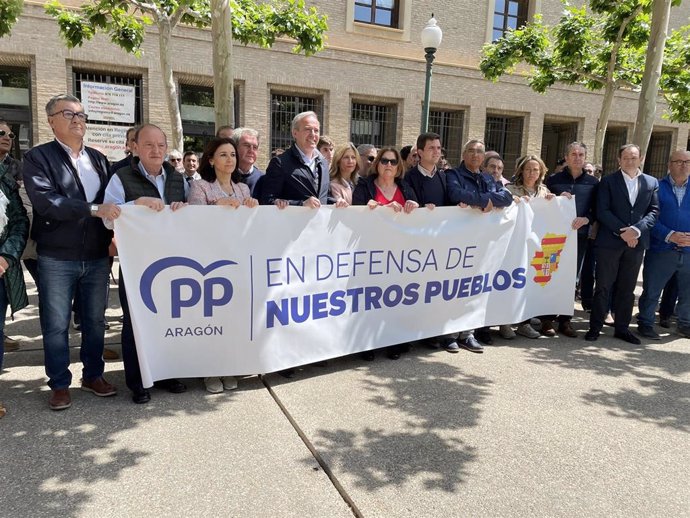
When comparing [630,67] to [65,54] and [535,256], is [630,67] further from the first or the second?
[65,54]

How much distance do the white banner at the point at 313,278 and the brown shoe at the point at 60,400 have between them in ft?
1.84

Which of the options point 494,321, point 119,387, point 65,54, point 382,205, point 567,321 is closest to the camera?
point 119,387

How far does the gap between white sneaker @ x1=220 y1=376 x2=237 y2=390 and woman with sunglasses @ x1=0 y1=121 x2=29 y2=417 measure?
4.82 ft

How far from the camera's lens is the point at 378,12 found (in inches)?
672

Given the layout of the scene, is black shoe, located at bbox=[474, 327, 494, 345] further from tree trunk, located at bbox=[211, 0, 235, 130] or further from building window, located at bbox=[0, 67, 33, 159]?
building window, located at bbox=[0, 67, 33, 159]

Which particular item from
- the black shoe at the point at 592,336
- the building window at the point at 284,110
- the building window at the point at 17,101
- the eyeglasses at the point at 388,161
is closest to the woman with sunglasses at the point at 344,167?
the eyeglasses at the point at 388,161

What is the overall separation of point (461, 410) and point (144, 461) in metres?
2.16

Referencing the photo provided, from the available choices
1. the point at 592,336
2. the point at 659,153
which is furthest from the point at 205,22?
the point at 659,153

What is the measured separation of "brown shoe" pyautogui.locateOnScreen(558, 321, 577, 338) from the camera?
18.9 feet

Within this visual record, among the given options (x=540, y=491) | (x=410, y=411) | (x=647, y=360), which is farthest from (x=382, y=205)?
(x=647, y=360)

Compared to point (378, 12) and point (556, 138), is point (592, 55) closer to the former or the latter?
point (378, 12)

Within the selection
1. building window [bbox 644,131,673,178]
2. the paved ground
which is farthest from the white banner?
building window [bbox 644,131,673,178]

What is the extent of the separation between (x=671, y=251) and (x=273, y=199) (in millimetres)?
4532

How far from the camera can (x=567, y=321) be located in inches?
231
